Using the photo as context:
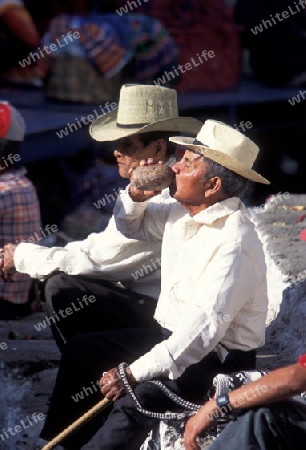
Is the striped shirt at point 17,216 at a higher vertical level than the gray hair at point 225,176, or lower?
lower

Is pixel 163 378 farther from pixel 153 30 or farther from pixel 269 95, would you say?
pixel 269 95

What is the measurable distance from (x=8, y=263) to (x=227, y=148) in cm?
124

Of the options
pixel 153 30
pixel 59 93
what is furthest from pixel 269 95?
pixel 59 93

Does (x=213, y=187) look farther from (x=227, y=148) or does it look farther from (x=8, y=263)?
(x=8, y=263)

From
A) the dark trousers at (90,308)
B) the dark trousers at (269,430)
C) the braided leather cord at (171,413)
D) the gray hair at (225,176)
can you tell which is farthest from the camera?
the dark trousers at (90,308)

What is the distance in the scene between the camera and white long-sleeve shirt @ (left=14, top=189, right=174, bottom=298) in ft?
12.3

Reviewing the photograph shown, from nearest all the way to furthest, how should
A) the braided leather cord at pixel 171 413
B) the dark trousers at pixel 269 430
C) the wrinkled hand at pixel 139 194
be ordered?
the dark trousers at pixel 269 430 < the braided leather cord at pixel 171 413 < the wrinkled hand at pixel 139 194

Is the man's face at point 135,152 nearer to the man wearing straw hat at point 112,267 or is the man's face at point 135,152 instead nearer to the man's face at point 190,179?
the man wearing straw hat at point 112,267

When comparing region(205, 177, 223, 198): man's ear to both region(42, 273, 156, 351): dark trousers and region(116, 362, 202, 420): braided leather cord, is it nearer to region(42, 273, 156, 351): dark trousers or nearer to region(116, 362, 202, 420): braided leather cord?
region(116, 362, 202, 420): braided leather cord

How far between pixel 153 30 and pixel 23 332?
518 centimetres

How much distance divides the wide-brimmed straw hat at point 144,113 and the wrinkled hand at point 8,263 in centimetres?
62

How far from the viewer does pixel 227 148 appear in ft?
10.1

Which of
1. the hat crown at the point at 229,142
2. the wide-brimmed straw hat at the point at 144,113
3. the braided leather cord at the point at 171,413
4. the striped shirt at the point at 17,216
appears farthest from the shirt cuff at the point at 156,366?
the striped shirt at the point at 17,216

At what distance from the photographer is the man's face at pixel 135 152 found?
3.73 m
